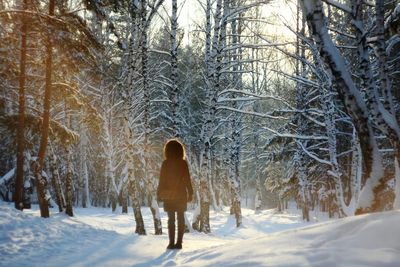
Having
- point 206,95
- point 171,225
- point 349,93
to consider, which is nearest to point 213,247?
point 171,225

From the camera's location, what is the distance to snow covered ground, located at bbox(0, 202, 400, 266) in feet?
11.1

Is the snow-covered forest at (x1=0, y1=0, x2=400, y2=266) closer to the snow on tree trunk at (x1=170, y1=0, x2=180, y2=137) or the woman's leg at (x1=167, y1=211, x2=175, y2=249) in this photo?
the snow on tree trunk at (x1=170, y1=0, x2=180, y2=137)

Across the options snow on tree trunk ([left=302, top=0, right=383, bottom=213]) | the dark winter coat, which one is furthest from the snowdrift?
the dark winter coat

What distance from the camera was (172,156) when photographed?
6.81 metres

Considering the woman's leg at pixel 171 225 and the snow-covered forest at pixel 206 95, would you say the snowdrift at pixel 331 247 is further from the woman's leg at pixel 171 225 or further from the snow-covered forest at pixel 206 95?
the woman's leg at pixel 171 225

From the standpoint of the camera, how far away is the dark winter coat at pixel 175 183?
21.9 feet

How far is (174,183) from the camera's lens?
6.69 meters

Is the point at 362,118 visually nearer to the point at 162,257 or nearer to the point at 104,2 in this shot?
the point at 162,257

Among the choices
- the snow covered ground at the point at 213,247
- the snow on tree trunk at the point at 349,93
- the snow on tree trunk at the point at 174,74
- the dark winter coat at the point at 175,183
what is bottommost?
the snow covered ground at the point at 213,247

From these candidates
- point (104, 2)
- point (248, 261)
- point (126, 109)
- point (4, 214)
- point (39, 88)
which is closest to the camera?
point (248, 261)

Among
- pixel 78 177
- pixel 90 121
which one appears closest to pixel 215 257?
pixel 90 121

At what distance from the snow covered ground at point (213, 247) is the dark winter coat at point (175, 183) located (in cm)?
80

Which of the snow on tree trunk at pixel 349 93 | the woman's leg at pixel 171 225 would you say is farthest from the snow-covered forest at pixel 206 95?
the woman's leg at pixel 171 225

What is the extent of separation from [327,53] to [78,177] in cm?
3271
